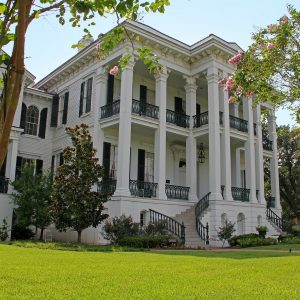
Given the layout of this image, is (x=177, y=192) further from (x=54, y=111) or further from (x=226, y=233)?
(x=54, y=111)

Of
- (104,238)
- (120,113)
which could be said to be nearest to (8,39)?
(104,238)

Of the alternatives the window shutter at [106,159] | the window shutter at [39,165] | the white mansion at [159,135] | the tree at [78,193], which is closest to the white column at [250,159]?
the white mansion at [159,135]

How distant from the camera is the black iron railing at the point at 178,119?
22.7m

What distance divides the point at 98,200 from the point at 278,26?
31.4ft

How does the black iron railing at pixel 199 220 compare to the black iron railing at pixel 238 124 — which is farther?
the black iron railing at pixel 238 124

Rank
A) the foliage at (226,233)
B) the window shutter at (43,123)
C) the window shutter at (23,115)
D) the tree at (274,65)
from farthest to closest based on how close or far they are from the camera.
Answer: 1. the window shutter at (43,123)
2. the window shutter at (23,115)
3. the foliage at (226,233)
4. the tree at (274,65)

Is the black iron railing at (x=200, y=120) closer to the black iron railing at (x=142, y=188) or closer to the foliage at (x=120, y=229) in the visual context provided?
the black iron railing at (x=142, y=188)

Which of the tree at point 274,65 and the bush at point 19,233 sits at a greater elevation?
the tree at point 274,65

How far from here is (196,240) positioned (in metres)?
19.2

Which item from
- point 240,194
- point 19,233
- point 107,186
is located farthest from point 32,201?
point 240,194

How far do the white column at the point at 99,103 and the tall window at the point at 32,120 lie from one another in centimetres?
525

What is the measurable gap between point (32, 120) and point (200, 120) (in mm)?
10444

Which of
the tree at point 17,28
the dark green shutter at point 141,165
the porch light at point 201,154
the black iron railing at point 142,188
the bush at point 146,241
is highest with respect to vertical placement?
the porch light at point 201,154

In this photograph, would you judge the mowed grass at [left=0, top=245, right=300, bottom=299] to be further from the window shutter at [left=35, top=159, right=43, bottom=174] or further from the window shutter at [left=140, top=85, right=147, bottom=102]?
the window shutter at [left=35, top=159, right=43, bottom=174]
